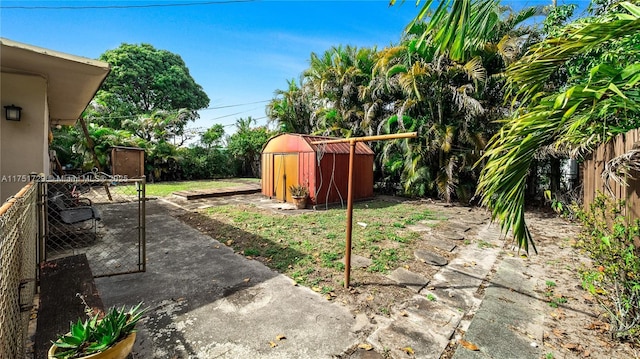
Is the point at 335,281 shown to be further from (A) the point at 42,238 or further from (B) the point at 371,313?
(A) the point at 42,238

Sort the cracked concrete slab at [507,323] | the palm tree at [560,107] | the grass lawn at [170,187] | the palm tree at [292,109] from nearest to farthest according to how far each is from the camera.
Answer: the palm tree at [560,107], the cracked concrete slab at [507,323], the grass lawn at [170,187], the palm tree at [292,109]

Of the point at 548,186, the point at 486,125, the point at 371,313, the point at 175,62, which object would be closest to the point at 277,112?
the point at 486,125

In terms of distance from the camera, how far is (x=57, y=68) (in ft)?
13.3

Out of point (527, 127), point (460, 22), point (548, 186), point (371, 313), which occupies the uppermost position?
point (460, 22)

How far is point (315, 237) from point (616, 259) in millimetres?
4337

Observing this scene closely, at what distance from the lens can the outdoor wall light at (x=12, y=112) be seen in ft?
12.9

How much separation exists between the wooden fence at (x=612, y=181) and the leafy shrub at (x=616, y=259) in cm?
10

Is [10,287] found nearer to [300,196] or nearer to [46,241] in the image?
[46,241]

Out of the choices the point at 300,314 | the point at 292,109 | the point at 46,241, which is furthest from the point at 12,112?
the point at 292,109

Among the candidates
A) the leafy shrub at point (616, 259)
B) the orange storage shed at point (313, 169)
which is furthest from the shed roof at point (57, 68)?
the leafy shrub at point (616, 259)

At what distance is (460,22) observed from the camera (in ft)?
5.85

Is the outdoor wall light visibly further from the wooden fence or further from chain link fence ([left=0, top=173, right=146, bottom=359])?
the wooden fence

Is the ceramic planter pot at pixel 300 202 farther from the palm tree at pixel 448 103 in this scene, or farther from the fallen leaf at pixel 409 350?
the fallen leaf at pixel 409 350

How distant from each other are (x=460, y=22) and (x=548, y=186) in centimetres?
1022
